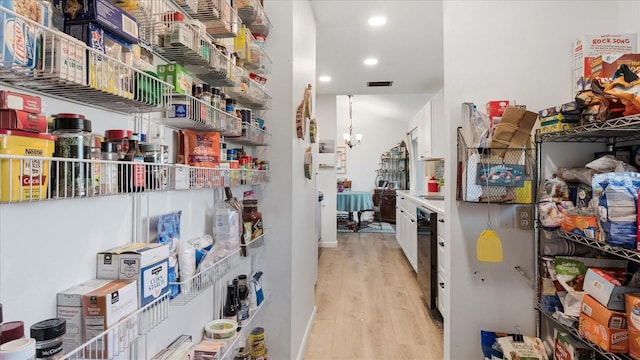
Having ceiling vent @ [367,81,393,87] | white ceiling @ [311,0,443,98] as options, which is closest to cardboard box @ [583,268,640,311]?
white ceiling @ [311,0,443,98]

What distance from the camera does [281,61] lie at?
1.91 meters

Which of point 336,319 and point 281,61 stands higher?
point 281,61

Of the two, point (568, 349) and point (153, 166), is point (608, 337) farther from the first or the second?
point (153, 166)

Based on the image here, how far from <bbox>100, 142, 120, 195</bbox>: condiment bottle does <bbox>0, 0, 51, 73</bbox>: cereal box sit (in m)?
0.22

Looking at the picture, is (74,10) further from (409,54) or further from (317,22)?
(409,54)

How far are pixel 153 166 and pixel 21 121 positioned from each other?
35cm

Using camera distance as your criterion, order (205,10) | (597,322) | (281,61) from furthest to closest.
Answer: (281,61) < (597,322) < (205,10)

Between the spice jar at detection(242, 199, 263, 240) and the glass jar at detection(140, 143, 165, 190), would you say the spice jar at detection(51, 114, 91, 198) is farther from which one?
the spice jar at detection(242, 199, 263, 240)

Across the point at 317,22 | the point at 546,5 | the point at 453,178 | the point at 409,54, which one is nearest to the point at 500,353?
the point at 453,178

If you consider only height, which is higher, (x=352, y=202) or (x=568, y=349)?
(x=352, y=202)

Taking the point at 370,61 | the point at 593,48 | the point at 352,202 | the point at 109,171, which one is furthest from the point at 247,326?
the point at 352,202

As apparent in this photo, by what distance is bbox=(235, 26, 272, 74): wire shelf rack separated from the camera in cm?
154

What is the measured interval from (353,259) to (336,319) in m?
2.00

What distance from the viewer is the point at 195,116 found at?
1060 millimetres
